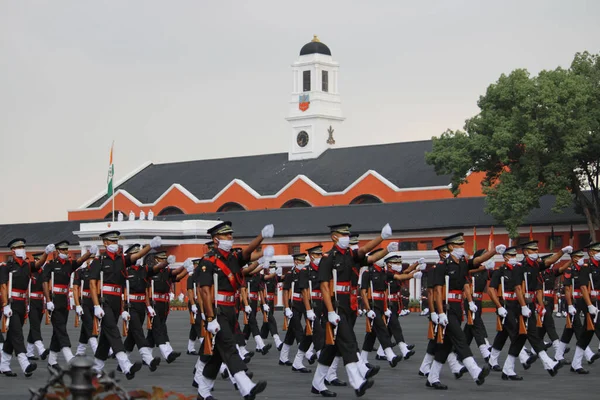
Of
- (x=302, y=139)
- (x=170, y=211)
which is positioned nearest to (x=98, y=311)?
(x=170, y=211)

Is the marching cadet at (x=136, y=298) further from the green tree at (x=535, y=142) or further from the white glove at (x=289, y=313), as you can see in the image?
the green tree at (x=535, y=142)

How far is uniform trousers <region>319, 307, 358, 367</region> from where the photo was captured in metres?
15.3

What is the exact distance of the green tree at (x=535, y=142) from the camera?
167ft

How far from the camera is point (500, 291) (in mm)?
19281

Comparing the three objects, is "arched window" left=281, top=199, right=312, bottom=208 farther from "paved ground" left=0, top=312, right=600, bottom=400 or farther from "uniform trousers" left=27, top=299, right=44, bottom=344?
"uniform trousers" left=27, top=299, right=44, bottom=344

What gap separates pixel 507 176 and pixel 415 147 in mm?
25286

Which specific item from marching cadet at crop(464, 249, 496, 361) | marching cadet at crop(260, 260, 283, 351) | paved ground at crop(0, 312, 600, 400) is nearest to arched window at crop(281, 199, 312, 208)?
marching cadet at crop(260, 260, 283, 351)

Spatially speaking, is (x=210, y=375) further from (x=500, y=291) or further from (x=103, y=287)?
(x=500, y=291)

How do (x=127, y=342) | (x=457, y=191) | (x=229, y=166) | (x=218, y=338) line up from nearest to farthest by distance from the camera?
(x=218, y=338) → (x=127, y=342) → (x=457, y=191) → (x=229, y=166)

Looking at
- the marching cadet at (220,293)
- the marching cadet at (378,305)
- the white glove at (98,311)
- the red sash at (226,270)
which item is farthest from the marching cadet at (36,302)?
the red sash at (226,270)

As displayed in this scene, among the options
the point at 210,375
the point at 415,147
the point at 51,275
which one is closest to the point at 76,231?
the point at 415,147

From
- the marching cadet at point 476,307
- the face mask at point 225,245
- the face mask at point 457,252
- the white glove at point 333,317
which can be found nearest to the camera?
the face mask at point 225,245

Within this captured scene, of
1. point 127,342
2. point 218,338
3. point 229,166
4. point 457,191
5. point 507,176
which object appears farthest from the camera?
point 229,166

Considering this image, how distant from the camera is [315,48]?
290 ft
